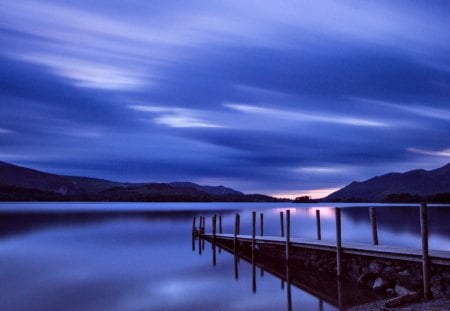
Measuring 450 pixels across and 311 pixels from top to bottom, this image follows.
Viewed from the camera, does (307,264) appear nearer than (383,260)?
No

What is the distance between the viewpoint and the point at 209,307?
1521 cm

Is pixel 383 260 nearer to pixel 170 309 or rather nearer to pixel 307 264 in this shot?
pixel 307 264

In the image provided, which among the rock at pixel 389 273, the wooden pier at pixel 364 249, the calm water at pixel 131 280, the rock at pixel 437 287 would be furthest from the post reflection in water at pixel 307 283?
the rock at pixel 437 287

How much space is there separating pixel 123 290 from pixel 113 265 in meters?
7.00

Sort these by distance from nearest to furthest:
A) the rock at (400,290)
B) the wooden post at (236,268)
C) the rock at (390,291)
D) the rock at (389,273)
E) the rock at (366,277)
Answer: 1. the rock at (400,290)
2. the rock at (390,291)
3. the rock at (389,273)
4. the rock at (366,277)
5. the wooden post at (236,268)

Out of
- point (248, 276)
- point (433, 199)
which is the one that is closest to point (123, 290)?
point (248, 276)

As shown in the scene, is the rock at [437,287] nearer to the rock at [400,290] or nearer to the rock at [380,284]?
the rock at [400,290]

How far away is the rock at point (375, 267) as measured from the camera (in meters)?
16.4

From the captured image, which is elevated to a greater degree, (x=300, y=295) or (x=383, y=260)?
(x=383, y=260)

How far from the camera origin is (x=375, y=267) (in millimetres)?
16547

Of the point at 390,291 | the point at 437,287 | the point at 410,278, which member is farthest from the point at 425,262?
the point at 390,291

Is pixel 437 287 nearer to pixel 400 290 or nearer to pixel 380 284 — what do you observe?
pixel 400 290

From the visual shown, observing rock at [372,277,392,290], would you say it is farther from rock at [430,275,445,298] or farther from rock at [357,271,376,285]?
rock at [430,275,445,298]

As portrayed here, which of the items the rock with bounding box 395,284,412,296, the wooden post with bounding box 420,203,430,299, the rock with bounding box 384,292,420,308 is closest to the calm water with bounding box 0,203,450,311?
the rock with bounding box 395,284,412,296
